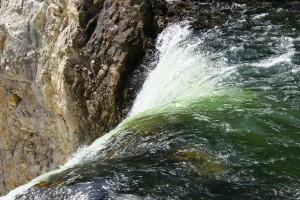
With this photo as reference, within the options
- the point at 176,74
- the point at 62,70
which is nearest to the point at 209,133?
the point at 176,74

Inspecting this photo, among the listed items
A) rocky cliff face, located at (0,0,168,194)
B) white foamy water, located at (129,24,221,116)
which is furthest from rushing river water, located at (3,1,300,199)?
rocky cliff face, located at (0,0,168,194)

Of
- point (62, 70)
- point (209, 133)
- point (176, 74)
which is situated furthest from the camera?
point (62, 70)

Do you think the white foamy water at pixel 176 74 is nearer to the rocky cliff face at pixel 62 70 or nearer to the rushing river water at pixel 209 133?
the rushing river water at pixel 209 133

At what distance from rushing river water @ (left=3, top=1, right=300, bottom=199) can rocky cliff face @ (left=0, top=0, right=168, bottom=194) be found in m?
1.00

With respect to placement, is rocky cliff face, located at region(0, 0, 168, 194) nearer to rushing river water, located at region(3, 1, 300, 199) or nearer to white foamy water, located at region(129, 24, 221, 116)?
white foamy water, located at region(129, 24, 221, 116)

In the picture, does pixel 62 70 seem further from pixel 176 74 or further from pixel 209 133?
pixel 209 133

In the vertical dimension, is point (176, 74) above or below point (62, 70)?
below

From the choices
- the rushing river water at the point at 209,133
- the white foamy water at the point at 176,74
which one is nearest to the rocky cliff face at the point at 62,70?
the white foamy water at the point at 176,74

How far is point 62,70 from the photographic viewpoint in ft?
35.6

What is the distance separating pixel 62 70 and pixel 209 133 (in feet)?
20.8

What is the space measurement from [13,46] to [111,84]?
4.30m

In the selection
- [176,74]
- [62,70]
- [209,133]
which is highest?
[62,70]

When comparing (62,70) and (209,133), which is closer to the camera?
(209,133)

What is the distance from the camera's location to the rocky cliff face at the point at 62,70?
392 inches
